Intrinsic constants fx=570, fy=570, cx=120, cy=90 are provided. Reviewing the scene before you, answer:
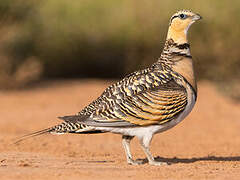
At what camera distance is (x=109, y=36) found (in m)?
19.0

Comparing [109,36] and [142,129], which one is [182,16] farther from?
[109,36]

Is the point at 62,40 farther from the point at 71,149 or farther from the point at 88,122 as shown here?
the point at 88,122

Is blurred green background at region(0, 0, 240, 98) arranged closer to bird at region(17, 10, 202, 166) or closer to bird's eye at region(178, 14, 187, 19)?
bird's eye at region(178, 14, 187, 19)

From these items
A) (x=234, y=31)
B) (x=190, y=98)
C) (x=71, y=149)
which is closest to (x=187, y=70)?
(x=190, y=98)

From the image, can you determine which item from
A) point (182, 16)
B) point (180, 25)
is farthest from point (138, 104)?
point (182, 16)

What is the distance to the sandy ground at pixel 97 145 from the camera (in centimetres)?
590

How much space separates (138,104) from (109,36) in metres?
12.5

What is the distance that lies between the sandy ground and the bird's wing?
527 millimetres

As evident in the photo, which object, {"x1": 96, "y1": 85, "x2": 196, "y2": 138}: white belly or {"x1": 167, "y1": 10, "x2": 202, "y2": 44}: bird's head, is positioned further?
{"x1": 167, "y1": 10, "x2": 202, "y2": 44}: bird's head

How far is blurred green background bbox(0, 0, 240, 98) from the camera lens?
17.5 meters

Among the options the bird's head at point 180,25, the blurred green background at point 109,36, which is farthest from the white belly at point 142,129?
the blurred green background at point 109,36

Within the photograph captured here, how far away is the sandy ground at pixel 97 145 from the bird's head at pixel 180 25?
5.23 ft

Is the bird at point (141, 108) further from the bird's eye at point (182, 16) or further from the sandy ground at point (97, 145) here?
the bird's eye at point (182, 16)

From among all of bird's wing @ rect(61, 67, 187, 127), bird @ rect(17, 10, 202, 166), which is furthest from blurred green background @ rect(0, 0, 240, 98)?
bird's wing @ rect(61, 67, 187, 127)
